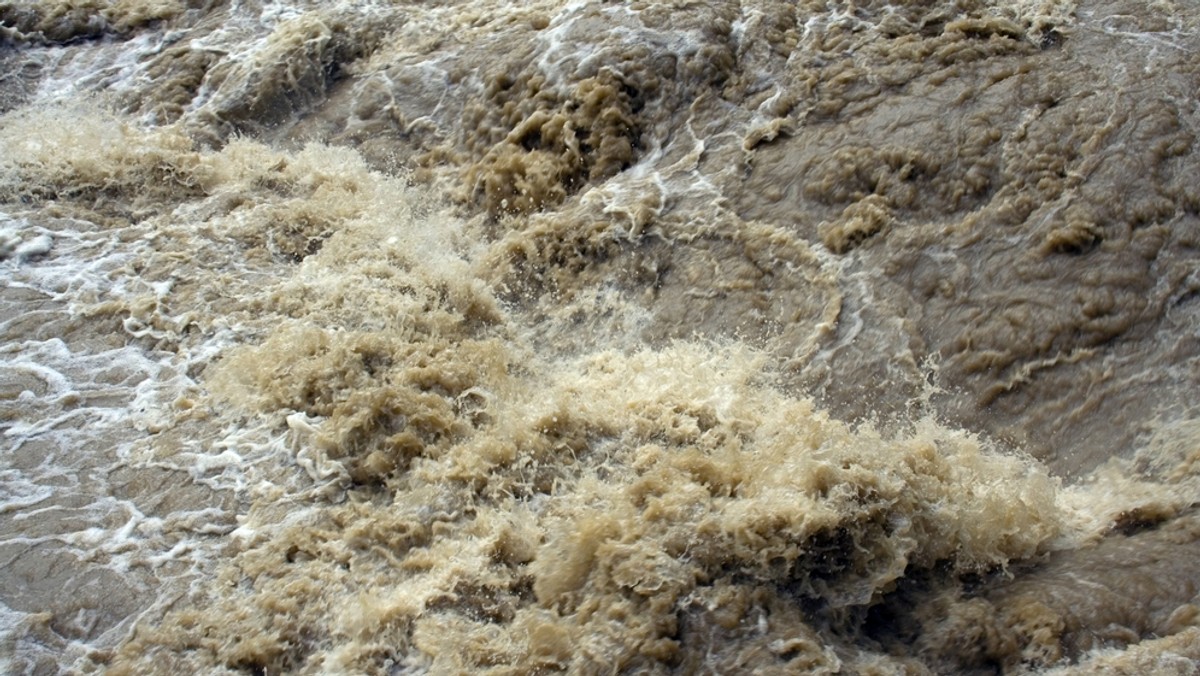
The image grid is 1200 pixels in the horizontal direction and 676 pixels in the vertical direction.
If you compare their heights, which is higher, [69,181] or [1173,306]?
[69,181]

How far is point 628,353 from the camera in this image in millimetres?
Result: 5797

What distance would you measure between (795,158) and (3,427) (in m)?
4.64

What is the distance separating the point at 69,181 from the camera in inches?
291

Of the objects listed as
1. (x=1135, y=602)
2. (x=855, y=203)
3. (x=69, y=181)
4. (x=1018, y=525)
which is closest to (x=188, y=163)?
(x=69, y=181)

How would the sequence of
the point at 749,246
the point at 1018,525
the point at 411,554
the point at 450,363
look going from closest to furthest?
1. the point at 1018,525
2. the point at 411,554
3. the point at 450,363
4. the point at 749,246

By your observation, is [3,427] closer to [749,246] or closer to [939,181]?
[749,246]

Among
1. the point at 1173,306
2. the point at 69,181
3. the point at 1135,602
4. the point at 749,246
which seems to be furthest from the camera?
the point at 69,181

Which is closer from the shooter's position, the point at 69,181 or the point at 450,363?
the point at 450,363

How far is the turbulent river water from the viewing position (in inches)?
156

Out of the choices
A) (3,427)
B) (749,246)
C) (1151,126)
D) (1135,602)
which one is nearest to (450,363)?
(749,246)

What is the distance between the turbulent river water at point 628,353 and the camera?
13.0ft

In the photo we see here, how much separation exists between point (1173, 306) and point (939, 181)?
1395 mm

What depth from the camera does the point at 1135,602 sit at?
3.62m

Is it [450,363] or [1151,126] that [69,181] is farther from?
[1151,126]
